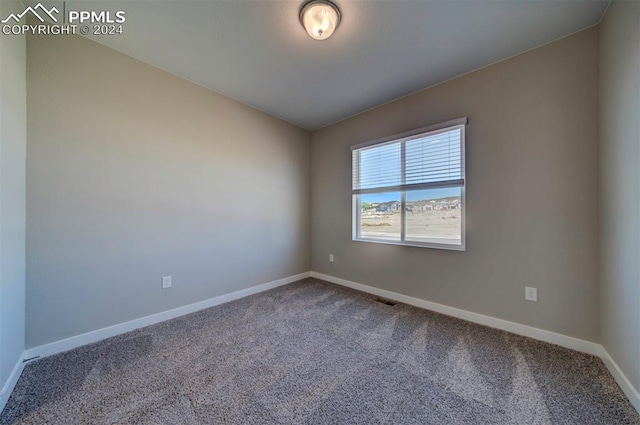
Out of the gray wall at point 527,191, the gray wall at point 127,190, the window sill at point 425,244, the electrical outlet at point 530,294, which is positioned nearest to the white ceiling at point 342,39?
the gray wall at point 527,191

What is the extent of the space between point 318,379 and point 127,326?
183 cm

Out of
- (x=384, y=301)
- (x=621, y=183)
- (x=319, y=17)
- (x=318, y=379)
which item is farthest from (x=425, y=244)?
(x=319, y=17)

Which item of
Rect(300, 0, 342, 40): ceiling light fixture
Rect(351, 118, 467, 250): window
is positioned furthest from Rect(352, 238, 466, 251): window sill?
Rect(300, 0, 342, 40): ceiling light fixture

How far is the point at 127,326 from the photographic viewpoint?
2076 mm

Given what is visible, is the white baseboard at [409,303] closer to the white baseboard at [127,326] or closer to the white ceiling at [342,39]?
the white baseboard at [127,326]

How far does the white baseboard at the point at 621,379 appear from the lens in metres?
1.27

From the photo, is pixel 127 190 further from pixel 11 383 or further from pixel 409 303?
pixel 409 303

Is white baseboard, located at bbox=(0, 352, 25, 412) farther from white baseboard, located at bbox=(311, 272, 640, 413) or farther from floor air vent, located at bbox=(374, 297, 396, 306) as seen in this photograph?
white baseboard, located at bbox=(311, 272, 640, 413)

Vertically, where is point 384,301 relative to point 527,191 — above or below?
below

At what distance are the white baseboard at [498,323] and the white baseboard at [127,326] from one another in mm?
1686
